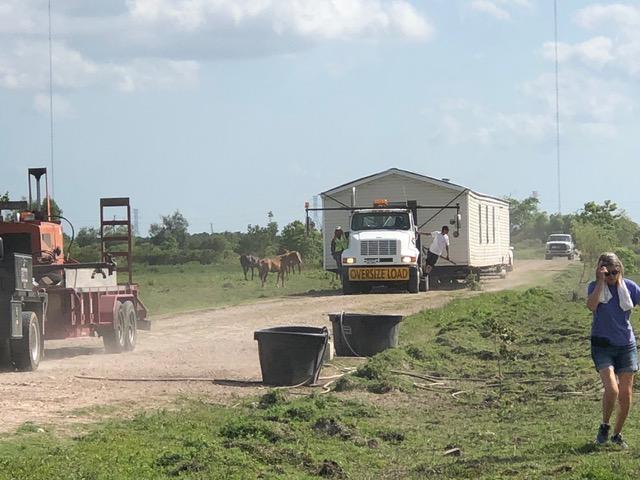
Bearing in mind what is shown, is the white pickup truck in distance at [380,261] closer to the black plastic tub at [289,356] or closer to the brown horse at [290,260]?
the brown horse at [290,260]

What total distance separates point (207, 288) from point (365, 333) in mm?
23800

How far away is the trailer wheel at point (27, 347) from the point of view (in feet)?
55.0

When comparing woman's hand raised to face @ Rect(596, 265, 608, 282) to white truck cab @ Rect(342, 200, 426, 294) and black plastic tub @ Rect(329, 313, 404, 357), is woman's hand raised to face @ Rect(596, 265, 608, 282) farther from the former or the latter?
white truck cab @ Rect(342, 200, 426, 294)

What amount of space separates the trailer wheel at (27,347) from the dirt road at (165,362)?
0.26 metres

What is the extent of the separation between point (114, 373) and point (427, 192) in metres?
21.9

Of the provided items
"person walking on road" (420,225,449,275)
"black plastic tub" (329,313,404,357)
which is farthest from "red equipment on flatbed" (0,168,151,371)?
"person walking on road" (420,225,449,275)

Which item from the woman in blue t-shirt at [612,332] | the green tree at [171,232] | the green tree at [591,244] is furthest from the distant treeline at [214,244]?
the woman in blue t-shirt at [612,332]

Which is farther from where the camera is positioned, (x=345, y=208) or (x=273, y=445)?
(x=345, y=208)

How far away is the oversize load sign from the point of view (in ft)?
111

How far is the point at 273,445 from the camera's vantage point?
1128cm

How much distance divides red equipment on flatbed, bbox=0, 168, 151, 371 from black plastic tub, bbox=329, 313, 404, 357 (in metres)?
3.92

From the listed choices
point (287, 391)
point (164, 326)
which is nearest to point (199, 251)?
point (164, 326)

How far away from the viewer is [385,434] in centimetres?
1250

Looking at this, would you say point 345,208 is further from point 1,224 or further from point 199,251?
point 199,251
